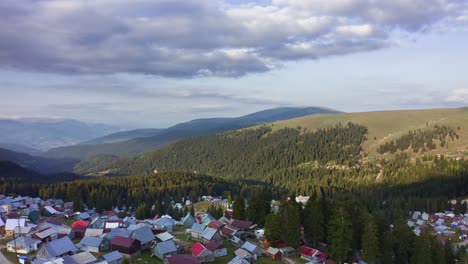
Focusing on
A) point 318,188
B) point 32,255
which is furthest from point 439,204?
point 32,255

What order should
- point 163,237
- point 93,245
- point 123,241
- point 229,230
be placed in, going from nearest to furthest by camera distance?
1. point 123,241
2. point 93,245
3. point 163,237
4. point 229,230

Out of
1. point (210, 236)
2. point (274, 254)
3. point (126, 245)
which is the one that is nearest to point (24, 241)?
point (126, 245)

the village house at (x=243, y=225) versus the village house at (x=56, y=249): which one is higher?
the village house at (x=56, y=249)

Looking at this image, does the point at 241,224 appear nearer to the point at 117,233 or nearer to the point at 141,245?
the point at 141,245

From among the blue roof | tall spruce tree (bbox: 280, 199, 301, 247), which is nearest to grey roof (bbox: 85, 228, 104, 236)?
the blue roof

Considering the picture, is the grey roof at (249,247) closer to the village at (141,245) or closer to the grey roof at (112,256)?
the village at (141,245)

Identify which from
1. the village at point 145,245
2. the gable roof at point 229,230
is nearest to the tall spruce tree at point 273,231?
the village at point 145,245
